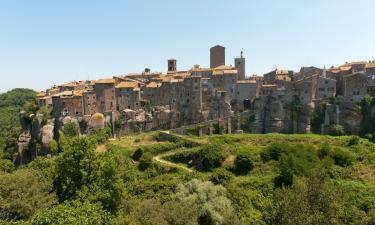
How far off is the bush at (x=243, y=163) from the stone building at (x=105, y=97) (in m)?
25.4

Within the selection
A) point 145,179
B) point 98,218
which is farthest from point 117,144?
point 98,218

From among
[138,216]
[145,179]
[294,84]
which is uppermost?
[294,84]

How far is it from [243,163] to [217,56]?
36.4m

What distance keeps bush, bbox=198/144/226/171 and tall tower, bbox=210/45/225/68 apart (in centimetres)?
3261

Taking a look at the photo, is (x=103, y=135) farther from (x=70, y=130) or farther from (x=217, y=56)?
(x=217, y=56)

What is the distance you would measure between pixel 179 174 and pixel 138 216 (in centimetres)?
1789

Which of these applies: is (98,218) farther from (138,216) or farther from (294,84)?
(294,84)

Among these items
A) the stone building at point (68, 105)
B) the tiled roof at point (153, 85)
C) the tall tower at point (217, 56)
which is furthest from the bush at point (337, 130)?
the stone building at point (68, 105)

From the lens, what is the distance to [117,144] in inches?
Result: 1821

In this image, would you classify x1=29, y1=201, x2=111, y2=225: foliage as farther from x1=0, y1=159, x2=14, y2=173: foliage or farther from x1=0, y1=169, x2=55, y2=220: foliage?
x1=0, y1=159, x2=14, y2=173: foliage

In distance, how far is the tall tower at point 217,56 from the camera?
6919cm

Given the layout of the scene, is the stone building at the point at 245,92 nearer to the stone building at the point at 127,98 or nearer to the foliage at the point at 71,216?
the stone building at the point at 127,98

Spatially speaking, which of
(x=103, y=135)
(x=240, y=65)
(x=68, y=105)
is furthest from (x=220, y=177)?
(x=240, y=65)

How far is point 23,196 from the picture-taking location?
21125mm
